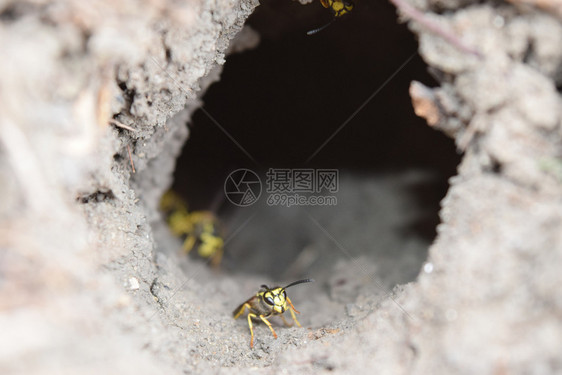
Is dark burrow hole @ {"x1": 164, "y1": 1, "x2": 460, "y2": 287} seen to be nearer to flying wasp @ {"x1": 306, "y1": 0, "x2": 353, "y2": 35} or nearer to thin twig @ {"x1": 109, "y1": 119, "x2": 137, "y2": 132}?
flying wasp @ {"x1": 306, "y1": 0, "x2": 353, "y2": 35}

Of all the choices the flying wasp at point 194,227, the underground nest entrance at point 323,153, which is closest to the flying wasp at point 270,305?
the underground nest entrance at point 323,153

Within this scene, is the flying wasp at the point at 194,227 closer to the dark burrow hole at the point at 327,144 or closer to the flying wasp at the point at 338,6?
the dark burrow hole at the point at 327,144

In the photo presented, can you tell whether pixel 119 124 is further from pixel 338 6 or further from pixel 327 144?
pixel 327 144

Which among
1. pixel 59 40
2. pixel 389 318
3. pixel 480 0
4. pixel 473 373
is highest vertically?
pixel 59 40

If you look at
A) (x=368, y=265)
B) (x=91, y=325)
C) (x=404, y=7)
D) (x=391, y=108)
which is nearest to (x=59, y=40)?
(x=91, y=325)

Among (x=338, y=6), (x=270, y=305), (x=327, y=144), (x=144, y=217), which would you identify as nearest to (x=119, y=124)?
(x=144, y=217)

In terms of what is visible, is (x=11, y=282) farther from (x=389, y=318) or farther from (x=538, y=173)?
(x=538, y=173)
